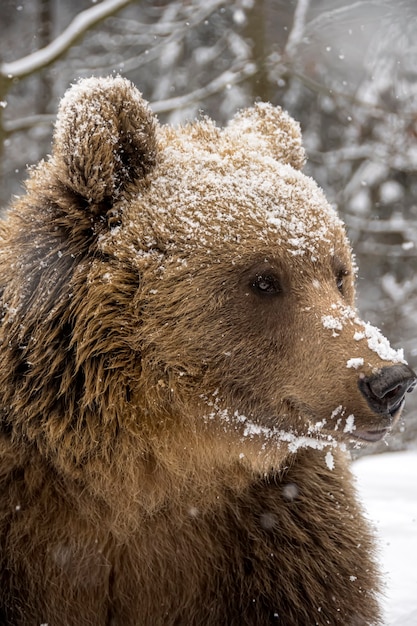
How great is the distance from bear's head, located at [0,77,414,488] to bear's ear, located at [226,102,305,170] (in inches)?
26.7

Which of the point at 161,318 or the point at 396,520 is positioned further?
the point at 396,520

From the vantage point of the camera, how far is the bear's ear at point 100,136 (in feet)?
9.62

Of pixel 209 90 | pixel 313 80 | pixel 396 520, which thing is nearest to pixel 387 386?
pixel 396 520

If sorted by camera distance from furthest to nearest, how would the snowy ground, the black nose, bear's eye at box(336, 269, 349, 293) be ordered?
the snowy ground < bear's eye at box(336, 269, 349, 293) < the black nose

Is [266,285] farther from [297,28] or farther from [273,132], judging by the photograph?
[297,28]

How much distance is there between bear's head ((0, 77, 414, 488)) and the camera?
2.92 meters

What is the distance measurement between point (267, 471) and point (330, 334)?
23.9 inches

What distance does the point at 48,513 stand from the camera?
3.00 meters

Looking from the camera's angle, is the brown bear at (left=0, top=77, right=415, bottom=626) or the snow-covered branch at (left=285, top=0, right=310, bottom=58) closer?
the brown bear at (left=0, top=77, right=415, bottom=626)

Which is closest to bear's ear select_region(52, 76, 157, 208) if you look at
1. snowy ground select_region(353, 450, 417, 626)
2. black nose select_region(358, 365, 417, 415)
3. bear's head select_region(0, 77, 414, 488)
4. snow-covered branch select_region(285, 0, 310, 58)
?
bear's head select_region(0, 77, 414, 488)

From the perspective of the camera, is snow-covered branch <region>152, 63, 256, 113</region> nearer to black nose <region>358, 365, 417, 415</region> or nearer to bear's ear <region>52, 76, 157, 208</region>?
bear's ear <region>52, 76, 157, 208</region>

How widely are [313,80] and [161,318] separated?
8162 mm

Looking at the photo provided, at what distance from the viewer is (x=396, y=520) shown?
16.8 ft

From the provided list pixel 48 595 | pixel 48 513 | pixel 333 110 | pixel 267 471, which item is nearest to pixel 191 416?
pixel 267 471
